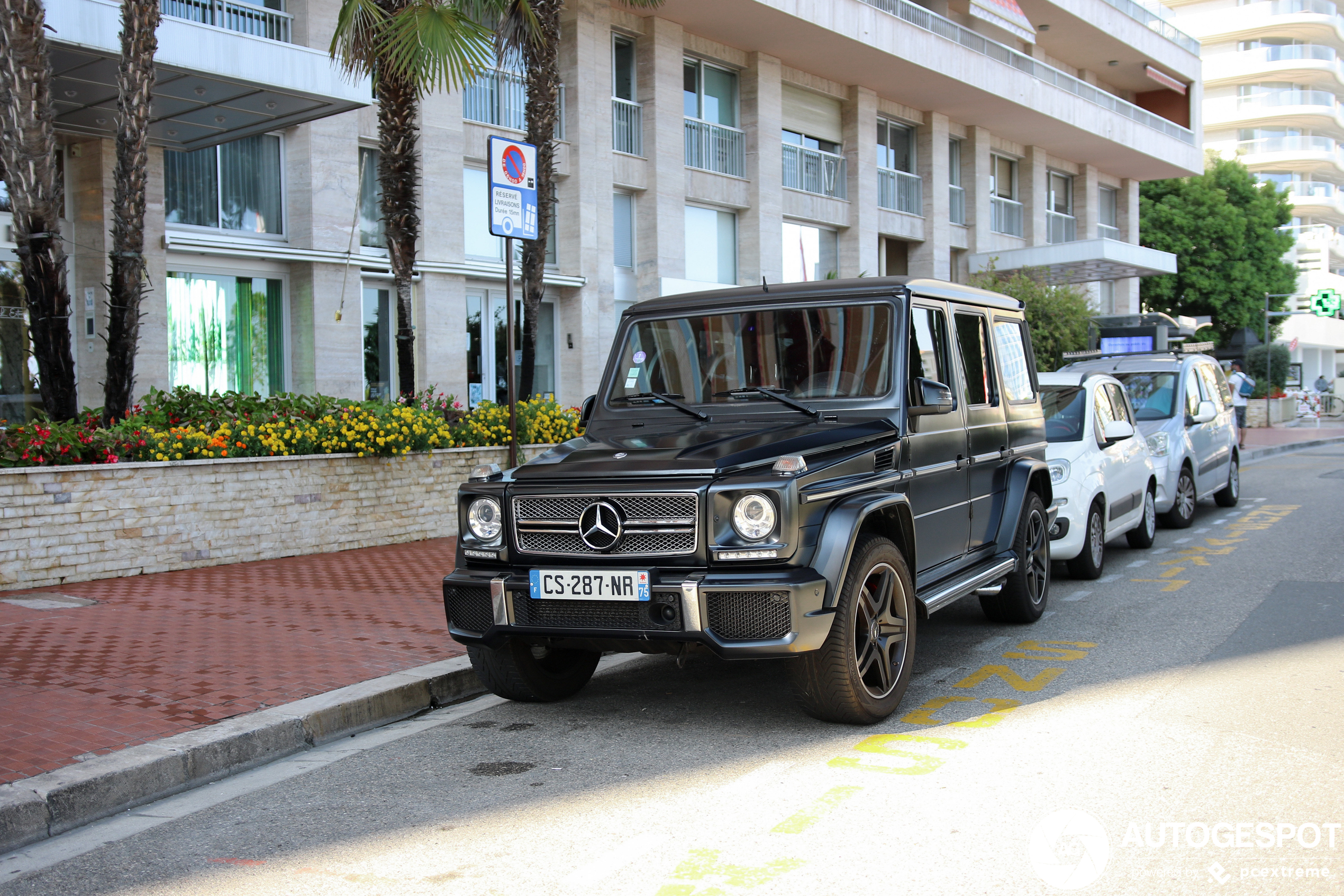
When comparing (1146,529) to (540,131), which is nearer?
(1146,529)

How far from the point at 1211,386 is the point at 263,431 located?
10762 millimetres

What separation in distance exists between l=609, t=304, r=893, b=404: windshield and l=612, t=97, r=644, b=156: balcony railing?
51.6 ft

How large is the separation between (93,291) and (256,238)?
8.00ft

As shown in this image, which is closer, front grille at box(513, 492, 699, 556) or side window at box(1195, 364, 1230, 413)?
front grille at box(513, 492, 699, 556)

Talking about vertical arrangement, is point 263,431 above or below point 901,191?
below

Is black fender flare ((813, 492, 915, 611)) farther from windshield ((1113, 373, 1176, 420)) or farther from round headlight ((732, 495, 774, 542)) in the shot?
windshield ((1113, 373, 1176, 420))

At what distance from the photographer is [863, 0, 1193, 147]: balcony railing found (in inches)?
1014

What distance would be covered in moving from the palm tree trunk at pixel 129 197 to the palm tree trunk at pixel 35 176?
28.1 inches

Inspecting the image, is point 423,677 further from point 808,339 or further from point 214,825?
point 808,339

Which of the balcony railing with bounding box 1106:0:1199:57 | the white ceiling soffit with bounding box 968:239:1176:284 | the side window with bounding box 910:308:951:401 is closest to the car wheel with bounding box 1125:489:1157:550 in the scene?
the side window with bounding box 910:308:951:401

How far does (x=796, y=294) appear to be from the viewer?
20.2 feet

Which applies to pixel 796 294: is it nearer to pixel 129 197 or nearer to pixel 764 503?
pixel 764 503

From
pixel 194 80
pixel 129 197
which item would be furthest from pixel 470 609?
pixel 194 80

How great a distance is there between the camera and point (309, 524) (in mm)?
10930
